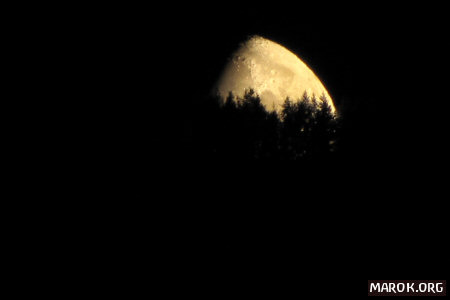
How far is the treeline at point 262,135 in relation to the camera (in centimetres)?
339

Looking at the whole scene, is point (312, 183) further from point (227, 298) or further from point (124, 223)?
point (124, 223)

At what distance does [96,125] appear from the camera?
420cm

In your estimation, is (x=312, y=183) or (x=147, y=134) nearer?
(x=312, y=183)

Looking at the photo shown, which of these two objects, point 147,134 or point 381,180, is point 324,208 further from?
point 147,134

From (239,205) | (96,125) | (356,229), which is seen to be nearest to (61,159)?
(96,125)

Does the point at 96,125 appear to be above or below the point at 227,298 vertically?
above

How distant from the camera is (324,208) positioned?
3381mm

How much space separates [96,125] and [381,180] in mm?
3579

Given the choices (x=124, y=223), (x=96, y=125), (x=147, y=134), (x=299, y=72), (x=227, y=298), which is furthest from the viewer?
(x=299, y=72)

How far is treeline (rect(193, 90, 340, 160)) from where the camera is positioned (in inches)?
133

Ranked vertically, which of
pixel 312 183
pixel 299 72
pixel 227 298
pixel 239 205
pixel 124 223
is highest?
pixel 299 72

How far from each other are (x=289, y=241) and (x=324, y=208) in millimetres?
527

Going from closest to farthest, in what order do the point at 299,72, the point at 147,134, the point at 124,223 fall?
the point at 124,223 < the point at 147,134 < the point at 299,72

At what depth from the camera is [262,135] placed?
341 cm
